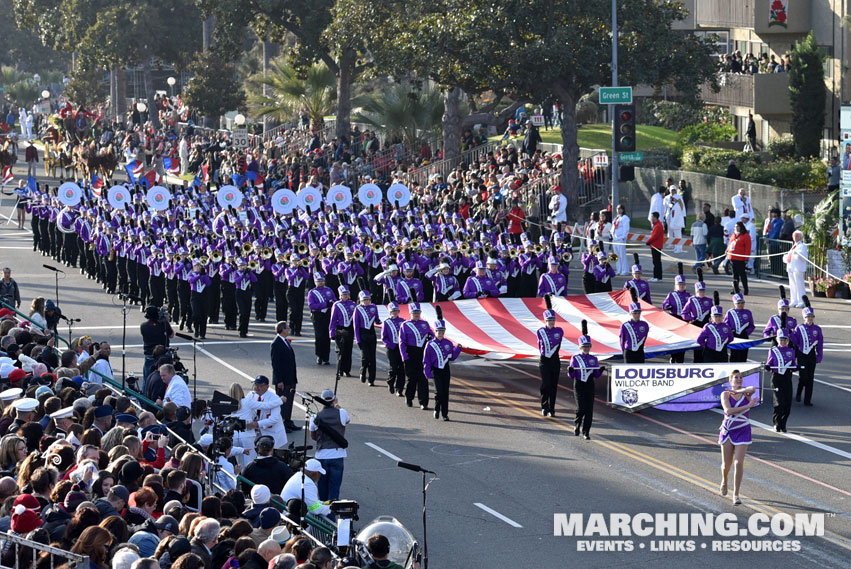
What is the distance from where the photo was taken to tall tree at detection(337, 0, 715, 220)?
34469 mm

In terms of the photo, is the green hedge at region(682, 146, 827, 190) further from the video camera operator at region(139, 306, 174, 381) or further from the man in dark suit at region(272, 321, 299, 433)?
the man in dark suit at region(272, 321, 299, 433)

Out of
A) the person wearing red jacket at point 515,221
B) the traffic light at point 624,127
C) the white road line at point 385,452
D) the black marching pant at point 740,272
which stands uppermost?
the traffic light at point 624,127

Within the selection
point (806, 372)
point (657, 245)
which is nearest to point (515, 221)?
point (657, 245)

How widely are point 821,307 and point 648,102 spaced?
2717cm

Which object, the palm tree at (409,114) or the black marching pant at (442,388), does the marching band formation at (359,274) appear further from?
the palm tree at (409,114)

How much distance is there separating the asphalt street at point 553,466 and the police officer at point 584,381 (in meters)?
0.28

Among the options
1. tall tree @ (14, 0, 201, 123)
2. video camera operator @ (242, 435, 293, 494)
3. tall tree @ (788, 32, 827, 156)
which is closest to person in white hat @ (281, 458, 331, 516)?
video camera operator @ (242, 435, 293, 494)

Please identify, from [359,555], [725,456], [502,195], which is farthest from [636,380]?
[502,195]

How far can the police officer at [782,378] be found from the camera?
18.7 meters

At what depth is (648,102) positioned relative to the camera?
53500 mm

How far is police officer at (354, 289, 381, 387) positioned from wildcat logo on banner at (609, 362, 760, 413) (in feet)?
13.5

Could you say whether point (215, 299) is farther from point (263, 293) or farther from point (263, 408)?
point (263, 408)

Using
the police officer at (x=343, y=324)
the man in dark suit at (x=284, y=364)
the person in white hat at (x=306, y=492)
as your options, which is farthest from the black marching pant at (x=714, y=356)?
the person in white hat at (x=306, y=492)

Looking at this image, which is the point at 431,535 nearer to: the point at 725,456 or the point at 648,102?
the point at 725,456
